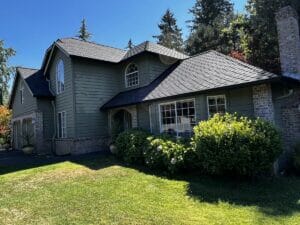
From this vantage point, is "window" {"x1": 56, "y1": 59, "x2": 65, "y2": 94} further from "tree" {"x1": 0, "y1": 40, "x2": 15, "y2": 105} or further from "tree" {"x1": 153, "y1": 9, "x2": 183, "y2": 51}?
"tree" {"x1": 153, "y1": 9, "x2": 183, "y2": 51}

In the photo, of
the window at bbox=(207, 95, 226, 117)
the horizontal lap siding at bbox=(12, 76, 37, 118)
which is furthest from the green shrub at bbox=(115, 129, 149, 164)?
the horizontal lap siding at bbox=(12, 76, 37, 118)

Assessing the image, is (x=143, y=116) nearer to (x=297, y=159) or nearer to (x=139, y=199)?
(x=297, y=159)

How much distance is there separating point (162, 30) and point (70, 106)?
36898 mm

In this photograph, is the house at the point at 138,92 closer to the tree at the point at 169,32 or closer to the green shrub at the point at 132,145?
the green shrub at the point at 132,145

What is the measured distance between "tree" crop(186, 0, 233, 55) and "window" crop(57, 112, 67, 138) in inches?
860

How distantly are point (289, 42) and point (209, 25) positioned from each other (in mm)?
29703

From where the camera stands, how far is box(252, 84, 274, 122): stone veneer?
998 cm

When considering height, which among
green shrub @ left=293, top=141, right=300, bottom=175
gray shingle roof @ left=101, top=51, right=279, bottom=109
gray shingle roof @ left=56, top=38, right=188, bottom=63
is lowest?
green shrub @ left=293, top=141, right=300, bottom=175

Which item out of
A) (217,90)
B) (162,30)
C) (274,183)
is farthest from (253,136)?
(162,30)

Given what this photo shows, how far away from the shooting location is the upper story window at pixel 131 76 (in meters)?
17.5

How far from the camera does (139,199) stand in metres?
7.51

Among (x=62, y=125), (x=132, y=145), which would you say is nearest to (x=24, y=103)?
(x=62, y=125)

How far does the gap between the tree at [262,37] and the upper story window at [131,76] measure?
31.1ft

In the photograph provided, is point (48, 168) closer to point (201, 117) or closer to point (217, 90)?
point (201, 117)
